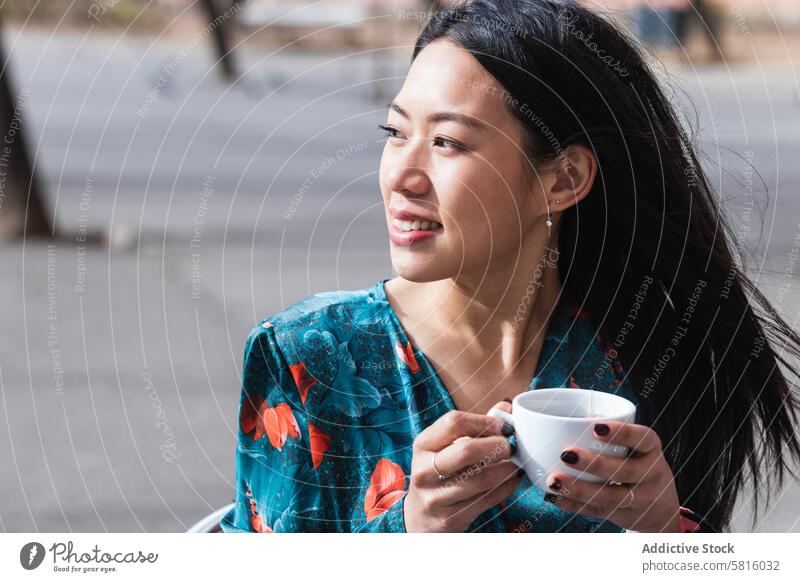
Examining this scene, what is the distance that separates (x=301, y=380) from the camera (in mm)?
1522

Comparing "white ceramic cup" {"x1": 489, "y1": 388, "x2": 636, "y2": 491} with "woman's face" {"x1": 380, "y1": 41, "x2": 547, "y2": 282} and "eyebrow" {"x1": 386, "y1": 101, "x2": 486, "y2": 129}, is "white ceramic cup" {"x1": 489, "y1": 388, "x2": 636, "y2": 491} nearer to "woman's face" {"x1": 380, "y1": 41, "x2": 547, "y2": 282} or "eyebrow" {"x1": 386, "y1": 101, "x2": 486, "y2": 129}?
"woman's face" {"x1": 380, "y1": 41, "x2": 547, "y2": 282}

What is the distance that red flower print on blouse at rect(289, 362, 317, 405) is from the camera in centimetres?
152

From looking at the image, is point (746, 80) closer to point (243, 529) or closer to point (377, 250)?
point (377, 250)

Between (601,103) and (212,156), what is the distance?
723cm

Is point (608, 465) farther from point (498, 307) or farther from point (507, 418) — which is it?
point (498, 307)

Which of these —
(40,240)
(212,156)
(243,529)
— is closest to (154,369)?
(40,240)

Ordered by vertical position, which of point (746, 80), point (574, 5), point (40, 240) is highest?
point (746, 80)

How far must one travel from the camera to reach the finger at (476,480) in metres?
1.20

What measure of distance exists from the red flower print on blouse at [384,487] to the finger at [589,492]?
321 millimetres

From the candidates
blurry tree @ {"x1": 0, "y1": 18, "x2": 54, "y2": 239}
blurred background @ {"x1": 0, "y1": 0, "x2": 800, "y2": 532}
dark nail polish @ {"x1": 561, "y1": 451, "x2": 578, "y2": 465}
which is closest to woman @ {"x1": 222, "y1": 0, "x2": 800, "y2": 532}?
dark nail polish @ {"x1": 561, "y1": 451, "x2": 578, "y2": 465}

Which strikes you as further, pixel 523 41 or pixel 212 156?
pixel 212 156
